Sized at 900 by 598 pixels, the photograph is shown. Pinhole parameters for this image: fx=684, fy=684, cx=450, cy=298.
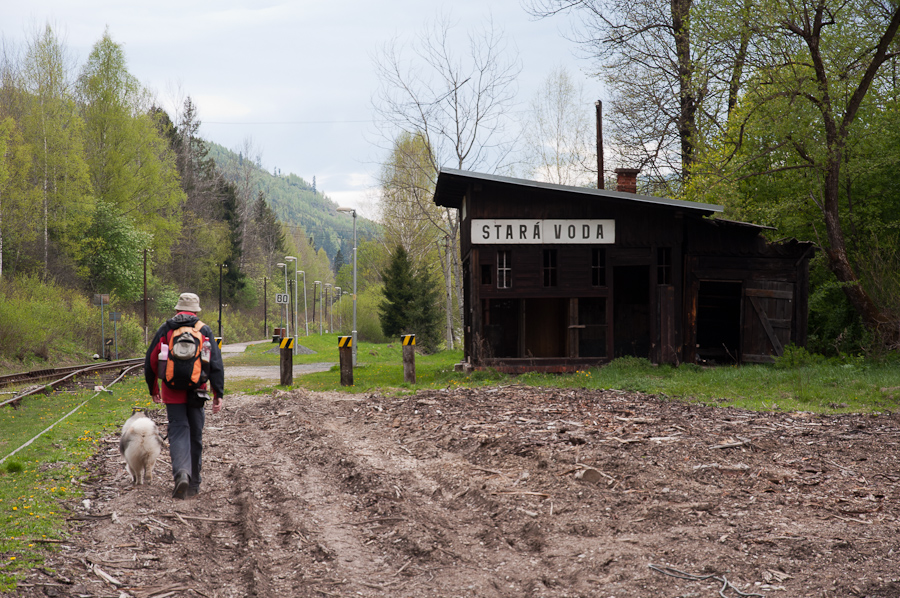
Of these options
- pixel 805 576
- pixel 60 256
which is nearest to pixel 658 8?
pixel 805 576

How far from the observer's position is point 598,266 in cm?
1762

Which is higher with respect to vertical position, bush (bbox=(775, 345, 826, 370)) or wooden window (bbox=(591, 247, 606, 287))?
wooden window (bbox=(591, 247, 606, 287))

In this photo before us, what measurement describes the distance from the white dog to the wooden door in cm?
1462

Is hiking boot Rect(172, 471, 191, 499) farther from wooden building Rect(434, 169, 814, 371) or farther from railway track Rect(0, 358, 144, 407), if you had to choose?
wooden building Rect(434, 169, 814, 371)

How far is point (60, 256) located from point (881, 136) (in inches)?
1493

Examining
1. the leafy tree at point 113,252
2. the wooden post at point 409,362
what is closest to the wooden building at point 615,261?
the wooden post at point 409,362

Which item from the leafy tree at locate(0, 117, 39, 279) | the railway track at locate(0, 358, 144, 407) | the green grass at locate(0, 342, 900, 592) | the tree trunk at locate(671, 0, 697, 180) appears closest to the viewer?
the green grass at locate(0, 342, 900, 592)

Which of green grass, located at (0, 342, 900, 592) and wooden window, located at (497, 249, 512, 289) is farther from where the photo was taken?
wooden window, located at (497, 249, 512, 289)

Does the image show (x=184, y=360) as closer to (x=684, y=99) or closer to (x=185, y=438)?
(x=185, y=438)

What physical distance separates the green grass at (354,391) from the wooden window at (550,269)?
8.13ft

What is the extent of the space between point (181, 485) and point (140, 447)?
74 centimetres

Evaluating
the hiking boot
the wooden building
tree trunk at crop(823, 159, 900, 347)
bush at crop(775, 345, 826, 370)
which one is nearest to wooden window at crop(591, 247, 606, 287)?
the wooden building

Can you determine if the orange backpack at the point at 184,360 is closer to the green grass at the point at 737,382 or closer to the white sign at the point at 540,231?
the green grass at the point at 737,382

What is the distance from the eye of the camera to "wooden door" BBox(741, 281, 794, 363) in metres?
17.0
